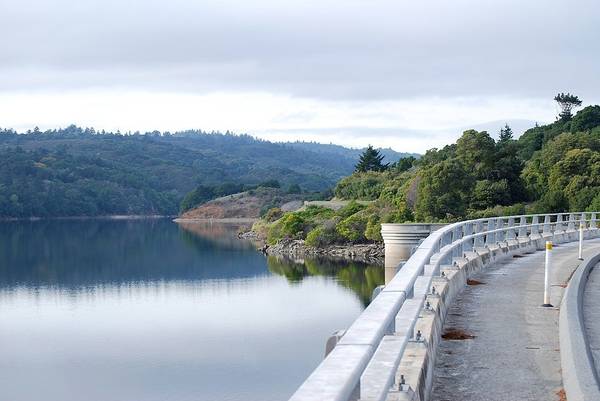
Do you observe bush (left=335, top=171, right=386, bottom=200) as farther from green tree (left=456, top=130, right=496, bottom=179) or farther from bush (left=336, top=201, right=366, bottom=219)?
green tree (left=456, top=130, right=496, bottom=179)

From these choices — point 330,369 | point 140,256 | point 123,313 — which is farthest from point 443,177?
point 330,369

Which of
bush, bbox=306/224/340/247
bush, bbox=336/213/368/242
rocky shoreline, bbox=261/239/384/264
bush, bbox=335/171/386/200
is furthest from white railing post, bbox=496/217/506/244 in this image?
bush, bbox=335/171/386/200

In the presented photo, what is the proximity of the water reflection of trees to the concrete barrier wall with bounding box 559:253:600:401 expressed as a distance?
47.0 meters

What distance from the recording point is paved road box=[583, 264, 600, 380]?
8.97 meters

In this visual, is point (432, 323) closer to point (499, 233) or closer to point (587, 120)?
point (499, 233)

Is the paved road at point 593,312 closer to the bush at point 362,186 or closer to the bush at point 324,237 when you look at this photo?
the bush at point 324,237

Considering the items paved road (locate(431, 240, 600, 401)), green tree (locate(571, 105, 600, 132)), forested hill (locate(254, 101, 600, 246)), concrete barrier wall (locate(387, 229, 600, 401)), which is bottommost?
paved road (locate(431, 240, 600, 401))

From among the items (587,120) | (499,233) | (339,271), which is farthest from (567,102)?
(499,233)

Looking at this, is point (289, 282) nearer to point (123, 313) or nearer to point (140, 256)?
point (123, 313)

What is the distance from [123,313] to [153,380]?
19.6 metres

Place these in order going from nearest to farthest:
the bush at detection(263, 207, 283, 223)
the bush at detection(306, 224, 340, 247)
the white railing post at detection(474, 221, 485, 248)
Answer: the white railing post at detection(474, 221, 485, 248) < the bush at detection(306, 224, 340, 247) < the bush at detection(263, 207, 283, 223)

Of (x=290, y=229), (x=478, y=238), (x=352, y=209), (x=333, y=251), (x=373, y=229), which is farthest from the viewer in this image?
(x=290, y=229)

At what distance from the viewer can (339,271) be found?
76.9m

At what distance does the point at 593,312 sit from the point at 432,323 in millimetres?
3587
